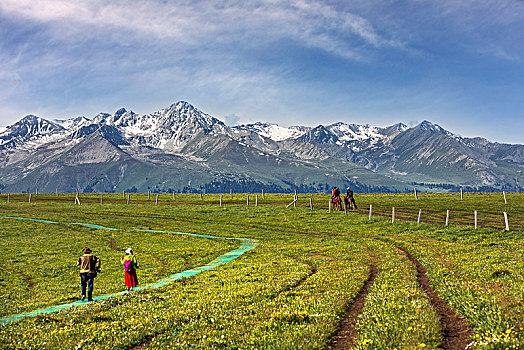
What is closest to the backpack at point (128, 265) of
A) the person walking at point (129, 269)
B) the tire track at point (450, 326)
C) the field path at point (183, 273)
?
the person walking at point (129, 269)

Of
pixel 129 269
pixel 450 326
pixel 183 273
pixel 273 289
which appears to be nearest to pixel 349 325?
pixel 450 326

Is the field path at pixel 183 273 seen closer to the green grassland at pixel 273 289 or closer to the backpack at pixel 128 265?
the green grassland at pixel 273 289

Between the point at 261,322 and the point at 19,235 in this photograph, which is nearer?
the point at 261,322

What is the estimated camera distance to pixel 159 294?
79.7ft

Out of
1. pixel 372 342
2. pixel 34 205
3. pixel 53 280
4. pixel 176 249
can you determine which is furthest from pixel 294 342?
pixel 34 205

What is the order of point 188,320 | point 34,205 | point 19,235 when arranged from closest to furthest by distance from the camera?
point 188,320
point 19,235
point 34,205

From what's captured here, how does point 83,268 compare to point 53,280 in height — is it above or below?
above

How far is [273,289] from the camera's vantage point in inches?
879

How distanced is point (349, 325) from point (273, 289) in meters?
7.51

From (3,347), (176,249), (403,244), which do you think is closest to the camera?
(3,347)

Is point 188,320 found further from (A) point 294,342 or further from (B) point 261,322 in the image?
(A) point 294,342

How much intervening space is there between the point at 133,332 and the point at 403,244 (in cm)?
3406

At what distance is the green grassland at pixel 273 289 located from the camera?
14203 millimetres

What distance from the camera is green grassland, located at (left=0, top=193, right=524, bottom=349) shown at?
1420 cm
